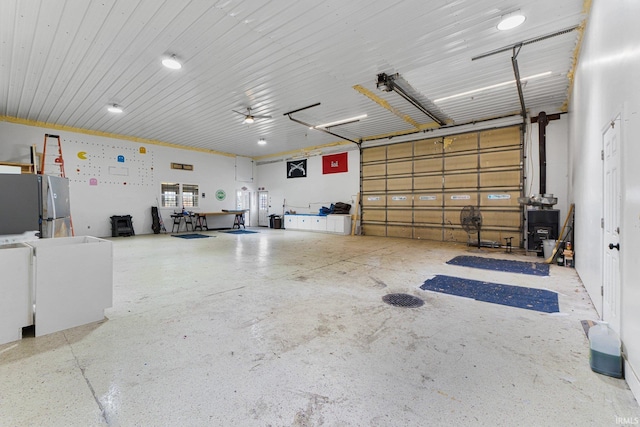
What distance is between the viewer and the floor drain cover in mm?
3209

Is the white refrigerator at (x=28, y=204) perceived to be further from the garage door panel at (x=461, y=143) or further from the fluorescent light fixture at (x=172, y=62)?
the garage door panel at (x=461, y=143)

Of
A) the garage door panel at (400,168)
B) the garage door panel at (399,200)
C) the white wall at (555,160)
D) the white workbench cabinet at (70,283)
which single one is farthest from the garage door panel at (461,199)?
the white workbench cabinet at (70,283)

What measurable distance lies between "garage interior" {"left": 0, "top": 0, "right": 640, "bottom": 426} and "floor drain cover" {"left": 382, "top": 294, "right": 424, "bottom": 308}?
0.38ft

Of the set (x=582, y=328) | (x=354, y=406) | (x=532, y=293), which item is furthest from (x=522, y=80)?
(x=354, y=406)

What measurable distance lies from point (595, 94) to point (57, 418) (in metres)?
5.61

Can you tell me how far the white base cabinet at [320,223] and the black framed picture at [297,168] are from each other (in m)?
1.98

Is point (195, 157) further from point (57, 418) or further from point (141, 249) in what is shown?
point (57, 418)

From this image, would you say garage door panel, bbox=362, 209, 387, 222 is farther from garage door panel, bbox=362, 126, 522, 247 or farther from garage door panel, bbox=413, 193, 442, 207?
garage door panel, bbox=413, 193, 442, 207

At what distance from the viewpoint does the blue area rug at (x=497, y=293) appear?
10.5ft

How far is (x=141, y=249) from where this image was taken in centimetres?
705

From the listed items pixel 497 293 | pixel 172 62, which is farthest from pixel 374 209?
pixel 172 62

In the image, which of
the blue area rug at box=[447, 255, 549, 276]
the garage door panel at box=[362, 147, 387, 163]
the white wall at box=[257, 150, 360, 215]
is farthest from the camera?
the white wall at box=[257, 150, 360, 215]

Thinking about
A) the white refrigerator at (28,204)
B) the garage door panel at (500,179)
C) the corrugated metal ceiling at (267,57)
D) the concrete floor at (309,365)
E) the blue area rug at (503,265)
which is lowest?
the concrete floor at (309,365)

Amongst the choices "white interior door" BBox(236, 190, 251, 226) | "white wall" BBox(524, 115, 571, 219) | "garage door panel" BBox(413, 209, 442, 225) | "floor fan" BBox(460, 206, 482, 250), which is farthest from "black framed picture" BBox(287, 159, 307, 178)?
"white wall" BBox(524, 115, 571, 219)
